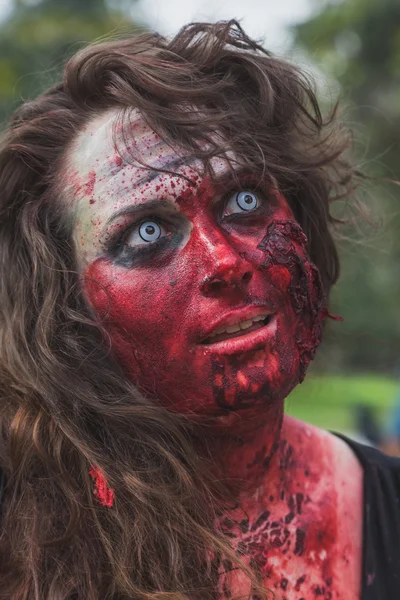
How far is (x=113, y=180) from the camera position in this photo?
192 cm

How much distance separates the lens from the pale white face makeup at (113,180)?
1.88 m

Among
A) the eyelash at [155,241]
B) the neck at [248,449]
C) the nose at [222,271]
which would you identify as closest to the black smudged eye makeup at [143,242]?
the eyelash at [155,241]

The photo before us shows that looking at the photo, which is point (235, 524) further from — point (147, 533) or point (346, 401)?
point (346, 401)

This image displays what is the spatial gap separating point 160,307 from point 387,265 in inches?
764

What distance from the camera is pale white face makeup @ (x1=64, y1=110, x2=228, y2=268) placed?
6.16 ft

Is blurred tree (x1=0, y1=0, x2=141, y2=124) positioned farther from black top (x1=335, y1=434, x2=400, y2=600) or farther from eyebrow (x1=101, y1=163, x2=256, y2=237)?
black top (x1=335, y1=434, x2=400, y2=600)

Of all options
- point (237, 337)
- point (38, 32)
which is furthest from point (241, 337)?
point (38, 32)

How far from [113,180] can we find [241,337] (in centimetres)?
55

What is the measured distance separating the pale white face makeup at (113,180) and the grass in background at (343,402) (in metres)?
7.81

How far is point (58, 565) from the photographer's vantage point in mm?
1737

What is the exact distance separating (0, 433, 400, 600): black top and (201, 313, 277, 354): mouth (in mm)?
641

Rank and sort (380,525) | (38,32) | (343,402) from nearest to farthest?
(380,525)
(343,402)
(38,32)

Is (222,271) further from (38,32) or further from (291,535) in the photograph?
(38,32)

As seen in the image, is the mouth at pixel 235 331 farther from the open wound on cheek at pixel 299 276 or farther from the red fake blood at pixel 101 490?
the red fake blood at pixel 101 490
